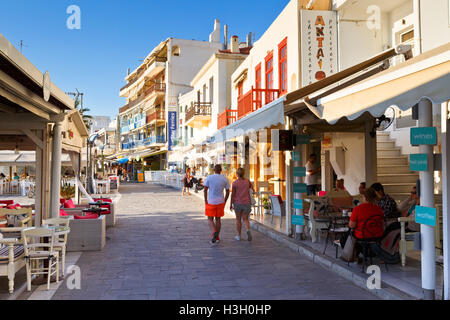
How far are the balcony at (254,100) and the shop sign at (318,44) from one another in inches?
99.4

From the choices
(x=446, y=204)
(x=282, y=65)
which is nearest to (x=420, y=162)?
(x=446, y=204)

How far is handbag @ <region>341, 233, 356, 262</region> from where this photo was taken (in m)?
6.27

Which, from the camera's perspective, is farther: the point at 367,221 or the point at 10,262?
the point at 367,221

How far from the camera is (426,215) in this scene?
4.56 m

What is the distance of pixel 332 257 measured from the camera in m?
6.88

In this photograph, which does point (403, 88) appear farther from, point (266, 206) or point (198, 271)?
point (266, 206)

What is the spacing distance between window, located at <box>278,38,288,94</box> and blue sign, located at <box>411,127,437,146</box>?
10.1m

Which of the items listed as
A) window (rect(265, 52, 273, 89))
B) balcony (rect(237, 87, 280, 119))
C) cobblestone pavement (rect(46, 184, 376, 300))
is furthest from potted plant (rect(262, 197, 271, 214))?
window (rect(265, 52, 273, 89))

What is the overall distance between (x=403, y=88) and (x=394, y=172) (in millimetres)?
7696

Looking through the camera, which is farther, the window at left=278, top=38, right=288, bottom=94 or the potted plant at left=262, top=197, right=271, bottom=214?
the window at left=278, top=38, right=288, bottom=94

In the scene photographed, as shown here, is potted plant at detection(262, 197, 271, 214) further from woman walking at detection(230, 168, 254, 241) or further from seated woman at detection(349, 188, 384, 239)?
seated woman at detection(349, 188, 384, 239)

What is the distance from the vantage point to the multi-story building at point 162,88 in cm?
4031

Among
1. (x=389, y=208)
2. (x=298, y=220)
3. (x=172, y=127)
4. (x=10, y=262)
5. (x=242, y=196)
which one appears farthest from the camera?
(x=172, y=127)
